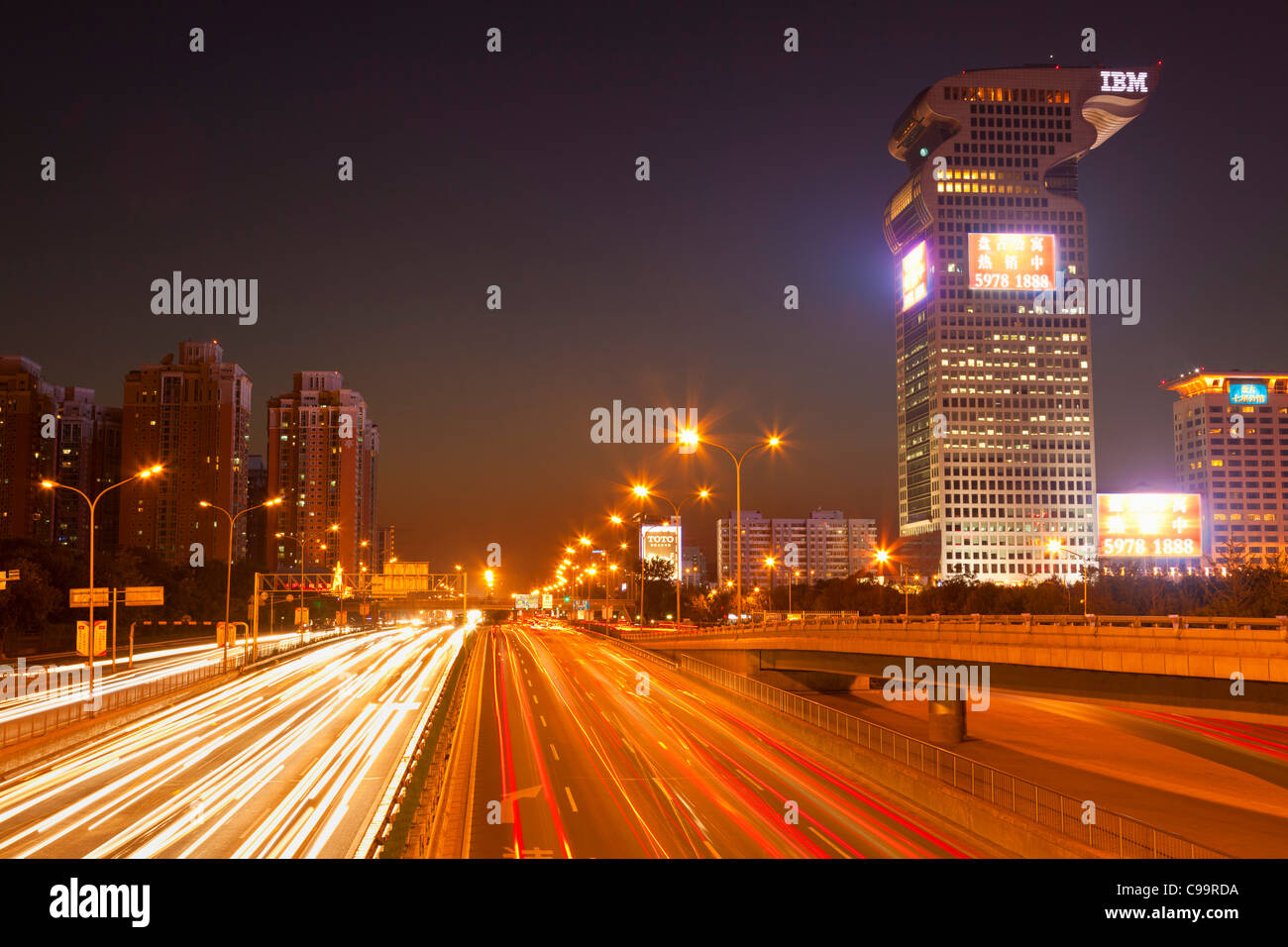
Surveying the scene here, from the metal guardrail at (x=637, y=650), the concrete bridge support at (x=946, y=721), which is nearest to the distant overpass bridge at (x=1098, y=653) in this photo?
the concrete bridge support at (x=946, y=721)

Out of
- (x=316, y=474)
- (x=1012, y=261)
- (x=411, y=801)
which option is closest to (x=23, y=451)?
(x=316, y=474)

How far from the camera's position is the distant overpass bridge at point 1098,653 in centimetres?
2283

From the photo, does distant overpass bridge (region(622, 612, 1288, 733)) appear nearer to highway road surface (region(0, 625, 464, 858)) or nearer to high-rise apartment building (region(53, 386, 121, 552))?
highway road surface (region(0, 625, 464, 858))

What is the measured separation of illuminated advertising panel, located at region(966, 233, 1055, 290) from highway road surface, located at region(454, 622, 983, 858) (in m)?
170

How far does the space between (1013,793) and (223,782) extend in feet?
65.8

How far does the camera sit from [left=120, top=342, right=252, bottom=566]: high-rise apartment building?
6831 inches

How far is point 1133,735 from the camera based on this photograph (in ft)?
157

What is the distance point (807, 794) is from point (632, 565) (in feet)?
544

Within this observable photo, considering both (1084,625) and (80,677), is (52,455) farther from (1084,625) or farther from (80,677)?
(1084,625)

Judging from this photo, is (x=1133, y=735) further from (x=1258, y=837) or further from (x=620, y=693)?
(x=620, y=693)

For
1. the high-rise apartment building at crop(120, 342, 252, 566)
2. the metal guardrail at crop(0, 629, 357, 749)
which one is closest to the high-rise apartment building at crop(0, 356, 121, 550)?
the high-rise apartment building at crop(120, 342, 252, 566)

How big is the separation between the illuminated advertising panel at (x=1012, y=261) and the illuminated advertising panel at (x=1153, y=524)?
101408mm
